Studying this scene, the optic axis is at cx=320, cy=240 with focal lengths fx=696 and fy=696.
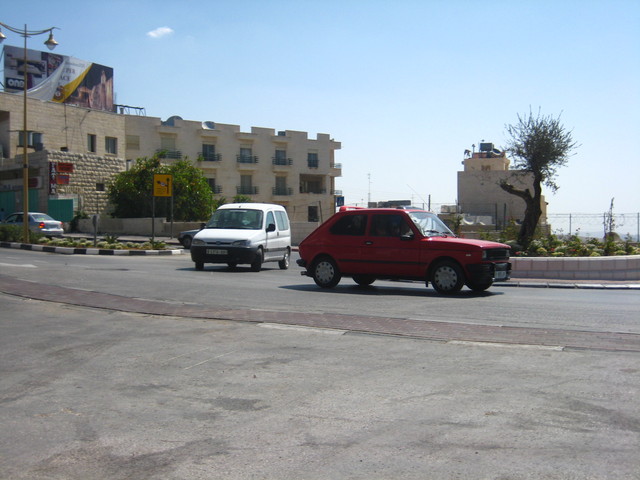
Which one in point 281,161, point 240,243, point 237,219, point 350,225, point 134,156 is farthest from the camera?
point 281,161

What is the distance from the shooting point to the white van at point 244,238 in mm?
18484

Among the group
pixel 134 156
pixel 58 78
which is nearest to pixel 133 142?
pixel 134 156

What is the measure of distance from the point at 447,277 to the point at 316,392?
7.95 meters

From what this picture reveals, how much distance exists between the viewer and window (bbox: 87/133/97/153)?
2090 inches

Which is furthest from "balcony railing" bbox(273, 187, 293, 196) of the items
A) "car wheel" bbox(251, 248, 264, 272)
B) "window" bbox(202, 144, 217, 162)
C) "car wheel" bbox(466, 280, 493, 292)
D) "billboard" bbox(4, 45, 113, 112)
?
"car wheel" bbox(466, 280, 493, 292)

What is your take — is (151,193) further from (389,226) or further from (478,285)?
(478,285)

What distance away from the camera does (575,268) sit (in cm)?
1780

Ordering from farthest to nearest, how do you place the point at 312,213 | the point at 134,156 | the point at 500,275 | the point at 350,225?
Result: the point at 312,213 → the point at 134,156 → the point at 350,225 → the point at 500,275

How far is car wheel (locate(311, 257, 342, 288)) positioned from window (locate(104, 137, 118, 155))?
146 feet

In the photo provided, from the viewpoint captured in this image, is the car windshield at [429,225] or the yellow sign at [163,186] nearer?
the car windshield at [429,225]

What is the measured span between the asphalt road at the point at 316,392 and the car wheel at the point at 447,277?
1988mm

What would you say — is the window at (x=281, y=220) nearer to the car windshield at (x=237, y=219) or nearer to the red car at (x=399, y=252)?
the car windshield at (x=237, y=219)

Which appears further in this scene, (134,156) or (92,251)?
(134,156)

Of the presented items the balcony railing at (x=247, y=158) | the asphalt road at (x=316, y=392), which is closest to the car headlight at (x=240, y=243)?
the asphalt road at (x=316, y=392)
